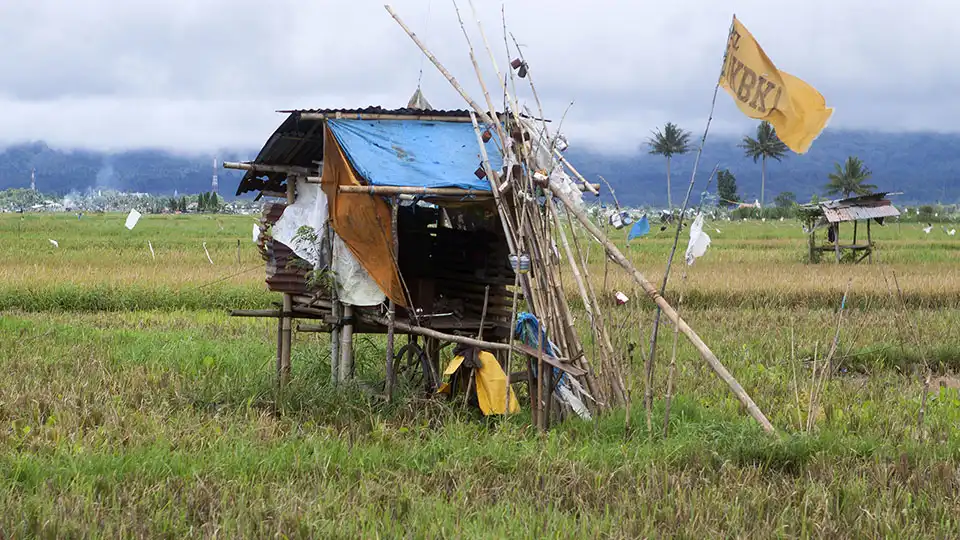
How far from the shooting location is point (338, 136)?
7137 mm

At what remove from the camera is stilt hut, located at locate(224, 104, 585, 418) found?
688 centimetres

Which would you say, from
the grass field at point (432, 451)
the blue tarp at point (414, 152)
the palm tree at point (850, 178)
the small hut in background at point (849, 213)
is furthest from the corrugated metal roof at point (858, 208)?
the palm tree at point (850, 178)

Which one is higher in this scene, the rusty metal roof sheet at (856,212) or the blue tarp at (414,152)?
the rusty metal roof sheet at (856,212)

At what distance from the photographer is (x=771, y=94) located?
530cm

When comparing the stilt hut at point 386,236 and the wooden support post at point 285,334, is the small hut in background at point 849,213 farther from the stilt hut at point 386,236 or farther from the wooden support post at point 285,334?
the wooden support post at point 285,334

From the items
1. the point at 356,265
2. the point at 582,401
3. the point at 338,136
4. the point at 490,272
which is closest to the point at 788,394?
the point at 582,401

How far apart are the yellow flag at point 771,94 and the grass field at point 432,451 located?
5.16ft

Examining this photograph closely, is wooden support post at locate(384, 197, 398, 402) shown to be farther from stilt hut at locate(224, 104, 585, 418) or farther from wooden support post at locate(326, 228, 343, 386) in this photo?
wooden support post at locate(326, 228, 343, 386)

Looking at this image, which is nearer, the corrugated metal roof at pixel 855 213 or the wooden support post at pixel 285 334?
the wooden support post at pixel 285 334

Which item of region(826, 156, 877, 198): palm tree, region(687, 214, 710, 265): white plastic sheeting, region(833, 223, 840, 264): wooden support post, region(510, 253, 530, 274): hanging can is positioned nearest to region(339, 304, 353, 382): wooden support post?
region(510, 253, 530, 274): hanging can

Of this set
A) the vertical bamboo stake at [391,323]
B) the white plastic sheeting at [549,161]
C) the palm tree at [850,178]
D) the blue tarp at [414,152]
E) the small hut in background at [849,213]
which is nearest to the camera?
the white plastic sheeting at [549,161]

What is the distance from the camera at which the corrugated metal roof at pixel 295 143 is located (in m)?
7.49

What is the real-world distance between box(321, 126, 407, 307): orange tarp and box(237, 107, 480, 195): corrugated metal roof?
394mm

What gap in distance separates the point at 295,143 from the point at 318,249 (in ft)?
3.55
